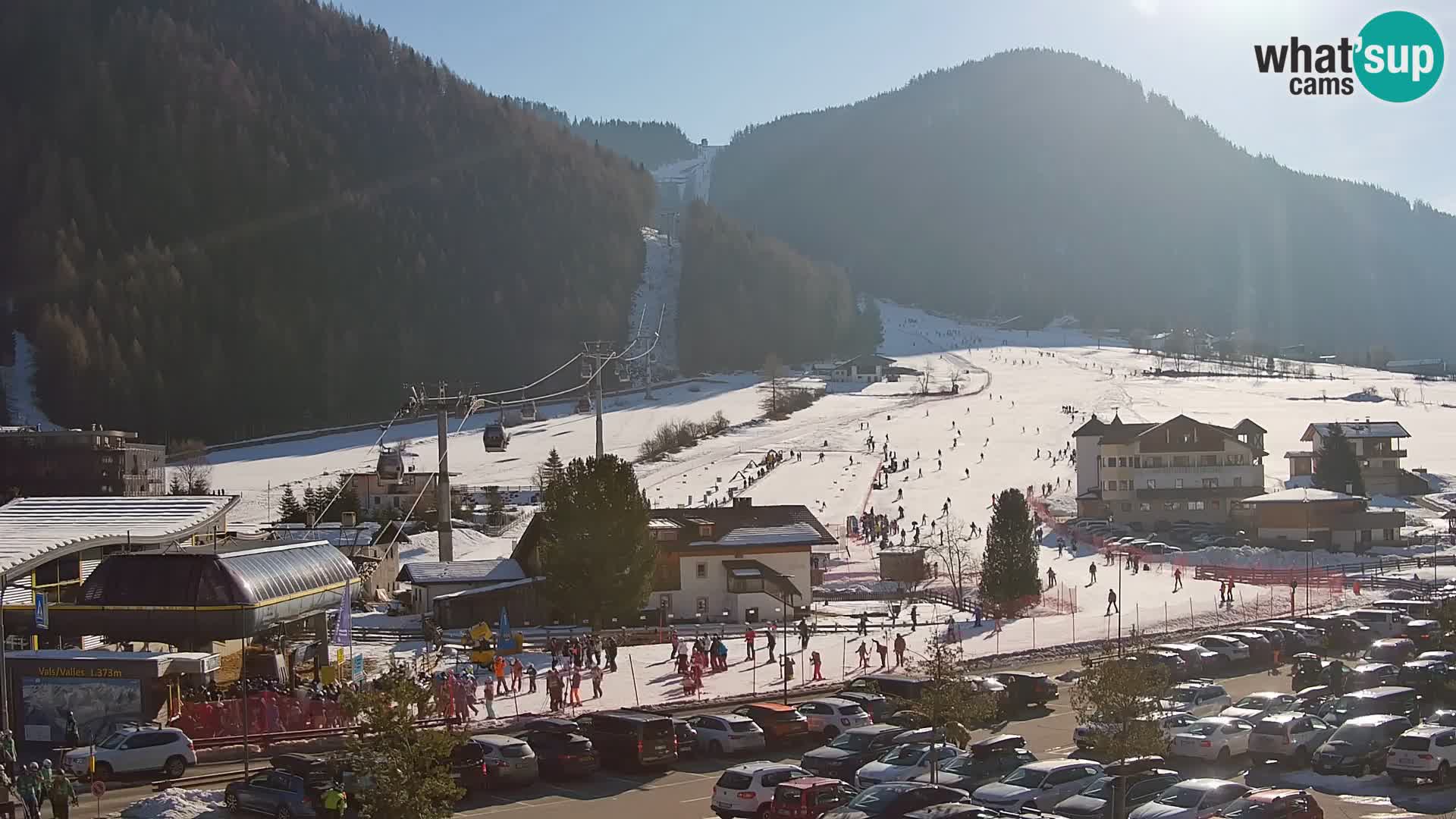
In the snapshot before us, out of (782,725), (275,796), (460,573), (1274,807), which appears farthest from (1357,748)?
(460,573)

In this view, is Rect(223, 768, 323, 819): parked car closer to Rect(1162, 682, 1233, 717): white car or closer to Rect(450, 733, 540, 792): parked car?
Rect(450, 733, 540, 792): parked car

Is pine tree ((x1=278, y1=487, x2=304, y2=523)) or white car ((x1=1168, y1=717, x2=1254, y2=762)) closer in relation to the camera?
white car ((x1=1168, y1=717, x2=1254, y2=762))

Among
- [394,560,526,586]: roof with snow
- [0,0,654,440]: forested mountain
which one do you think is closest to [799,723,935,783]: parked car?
[394,560,526,586]: roof with snow

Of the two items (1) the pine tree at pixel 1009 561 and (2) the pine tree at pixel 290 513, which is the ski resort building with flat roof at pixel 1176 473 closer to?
(1) the pine tree at pixel 1009 561

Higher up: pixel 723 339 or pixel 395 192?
pixel 395 192

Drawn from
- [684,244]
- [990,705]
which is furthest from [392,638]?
[684,244]

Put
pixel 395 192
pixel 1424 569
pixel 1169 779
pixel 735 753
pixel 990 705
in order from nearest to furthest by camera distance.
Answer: pixel 1169 779 → pixel 990 705 → pixel 735 753 → pixel 1424 569 → pixel 395 192

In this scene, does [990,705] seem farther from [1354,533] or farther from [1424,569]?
[1354,533]
